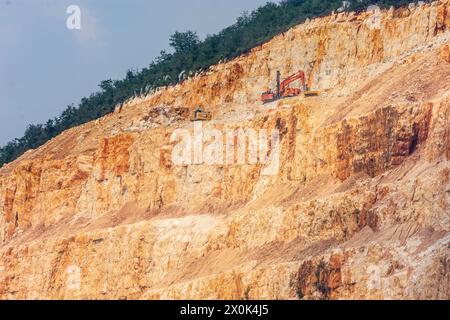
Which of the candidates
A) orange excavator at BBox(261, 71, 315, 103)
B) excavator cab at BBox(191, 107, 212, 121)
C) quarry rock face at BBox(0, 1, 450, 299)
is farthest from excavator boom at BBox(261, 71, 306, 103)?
excavator cab at BBox(191, 107, 212, 121)

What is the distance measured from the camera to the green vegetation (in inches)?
4075

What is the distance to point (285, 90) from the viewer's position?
95375 mm

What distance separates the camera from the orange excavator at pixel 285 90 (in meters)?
94.7

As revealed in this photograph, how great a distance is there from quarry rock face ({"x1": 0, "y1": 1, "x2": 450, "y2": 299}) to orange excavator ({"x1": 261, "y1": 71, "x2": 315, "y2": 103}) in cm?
59

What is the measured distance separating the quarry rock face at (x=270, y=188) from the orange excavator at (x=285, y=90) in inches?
23.4

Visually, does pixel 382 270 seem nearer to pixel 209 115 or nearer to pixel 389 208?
pixel 389 208

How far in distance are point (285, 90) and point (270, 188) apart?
1052 cm

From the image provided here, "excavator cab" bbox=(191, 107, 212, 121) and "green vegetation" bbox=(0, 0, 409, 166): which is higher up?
"green vegetation" bbox=(0, 0, 409, 166)

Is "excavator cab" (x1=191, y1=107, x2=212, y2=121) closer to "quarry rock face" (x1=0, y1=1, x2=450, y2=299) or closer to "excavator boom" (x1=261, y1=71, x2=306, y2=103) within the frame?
"quarry rock face" (x1=0, y1=1, x2=450, y2=299)

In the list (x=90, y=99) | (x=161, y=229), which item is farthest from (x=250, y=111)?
(x=90, y=99)

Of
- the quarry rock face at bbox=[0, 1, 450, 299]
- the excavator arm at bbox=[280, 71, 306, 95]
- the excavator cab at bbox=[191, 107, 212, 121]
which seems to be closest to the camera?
the quarry rock face at bbox=[0, 1, 450, 299]

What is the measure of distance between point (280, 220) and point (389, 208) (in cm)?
744

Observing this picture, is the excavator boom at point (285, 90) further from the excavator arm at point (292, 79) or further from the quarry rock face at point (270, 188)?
the quarry rock face at point (270, 188)

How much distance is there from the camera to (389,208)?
74.1m
